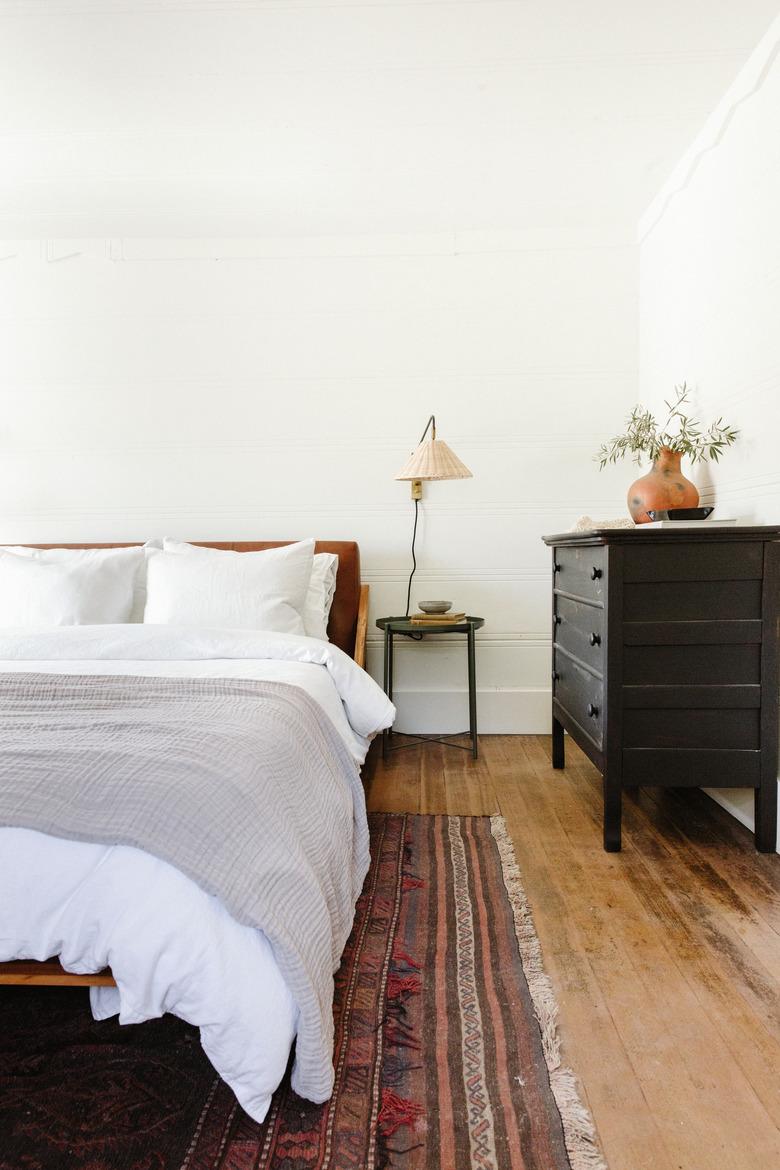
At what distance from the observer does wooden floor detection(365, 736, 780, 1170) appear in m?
1.25

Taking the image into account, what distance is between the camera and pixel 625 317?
12.1 feet

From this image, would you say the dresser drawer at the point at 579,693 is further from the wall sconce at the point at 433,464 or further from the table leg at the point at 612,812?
the wall sconce at the point at 433,464

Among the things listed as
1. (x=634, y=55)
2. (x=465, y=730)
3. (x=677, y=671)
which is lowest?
(x=465, y=730)

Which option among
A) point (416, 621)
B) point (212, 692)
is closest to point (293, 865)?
point (212, 692)

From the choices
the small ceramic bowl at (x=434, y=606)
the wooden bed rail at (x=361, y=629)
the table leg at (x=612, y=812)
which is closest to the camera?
the table leg at (x=612, y=812)

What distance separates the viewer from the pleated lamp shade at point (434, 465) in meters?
3.37

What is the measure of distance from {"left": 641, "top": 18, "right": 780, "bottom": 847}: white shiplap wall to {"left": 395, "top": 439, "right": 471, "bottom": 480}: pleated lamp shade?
100 centimetres

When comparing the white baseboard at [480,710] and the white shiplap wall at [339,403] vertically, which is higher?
the white shiplap wall at [339,403]

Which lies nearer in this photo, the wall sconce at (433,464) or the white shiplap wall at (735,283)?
the white shiplap wall at (735,283)

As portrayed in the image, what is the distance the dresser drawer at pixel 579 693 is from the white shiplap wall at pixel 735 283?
0.58 metres

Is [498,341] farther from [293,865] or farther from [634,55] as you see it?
[293,865]

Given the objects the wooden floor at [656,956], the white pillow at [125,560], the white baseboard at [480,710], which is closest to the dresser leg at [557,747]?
the wooden floor at [656,956]

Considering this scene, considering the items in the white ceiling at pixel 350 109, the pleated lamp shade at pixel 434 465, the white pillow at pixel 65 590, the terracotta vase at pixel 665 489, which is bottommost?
the white pillow at pixel 65 590

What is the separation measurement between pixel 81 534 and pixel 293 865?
287 centimetres
